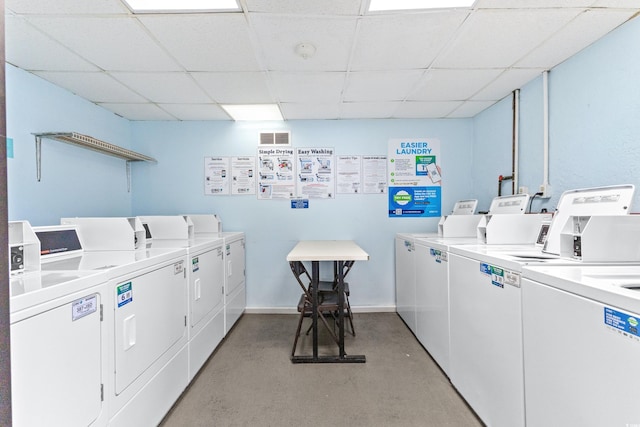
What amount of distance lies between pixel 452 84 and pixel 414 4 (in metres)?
1.12

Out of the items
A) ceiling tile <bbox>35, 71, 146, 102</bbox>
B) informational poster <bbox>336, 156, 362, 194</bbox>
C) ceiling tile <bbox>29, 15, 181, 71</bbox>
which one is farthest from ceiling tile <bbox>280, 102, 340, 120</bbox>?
ceiling tile <bbox>35, 71, 146, 102</bbox>

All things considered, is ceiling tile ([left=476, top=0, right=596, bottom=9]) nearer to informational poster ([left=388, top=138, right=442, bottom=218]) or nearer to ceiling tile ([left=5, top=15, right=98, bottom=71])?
informational poster ([left=388, top=138, right=442, bottom=218])

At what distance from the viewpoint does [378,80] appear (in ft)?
7.52

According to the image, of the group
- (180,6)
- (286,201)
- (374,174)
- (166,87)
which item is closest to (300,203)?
(286,201)

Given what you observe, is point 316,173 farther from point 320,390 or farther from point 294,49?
point 320,390

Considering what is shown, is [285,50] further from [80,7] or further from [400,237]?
[400,237]

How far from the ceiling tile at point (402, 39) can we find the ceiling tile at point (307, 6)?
0.13 meters

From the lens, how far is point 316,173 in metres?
3.26

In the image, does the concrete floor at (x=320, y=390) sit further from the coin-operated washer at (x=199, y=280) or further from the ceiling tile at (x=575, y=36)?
the ceiling tile at (x=575, y=36)

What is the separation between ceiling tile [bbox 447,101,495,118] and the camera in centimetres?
284

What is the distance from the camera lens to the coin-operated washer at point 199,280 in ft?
6.38

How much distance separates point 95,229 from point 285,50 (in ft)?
5.81

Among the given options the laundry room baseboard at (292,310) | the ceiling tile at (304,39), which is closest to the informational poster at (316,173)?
the ceiling tile at (304,39)

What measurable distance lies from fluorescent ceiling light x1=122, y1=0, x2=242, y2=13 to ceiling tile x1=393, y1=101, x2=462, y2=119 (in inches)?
74.7
